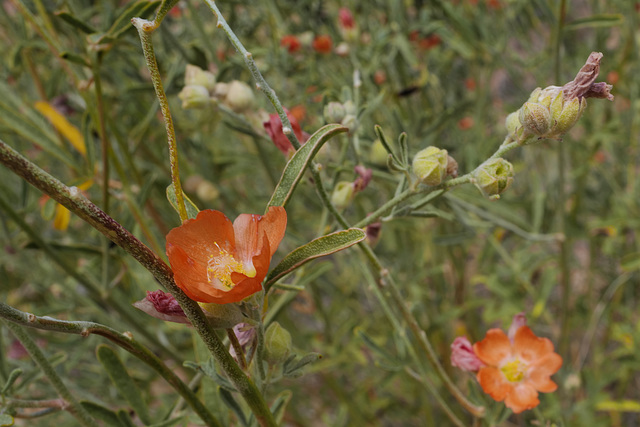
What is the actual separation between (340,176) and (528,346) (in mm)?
453

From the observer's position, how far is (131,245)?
1.52ft

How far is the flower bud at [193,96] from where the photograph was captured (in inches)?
38.3

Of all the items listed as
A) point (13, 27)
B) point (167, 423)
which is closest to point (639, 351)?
point (167, 423)

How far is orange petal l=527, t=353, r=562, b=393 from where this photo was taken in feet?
3.17

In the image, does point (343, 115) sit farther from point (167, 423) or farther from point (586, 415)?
point (586, 415)

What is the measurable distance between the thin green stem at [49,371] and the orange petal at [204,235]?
23 centimetres

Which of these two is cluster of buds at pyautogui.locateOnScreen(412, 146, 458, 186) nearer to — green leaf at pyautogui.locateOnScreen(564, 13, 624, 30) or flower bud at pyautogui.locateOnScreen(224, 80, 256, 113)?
flower bud at pyautogui.locateOnScreen(224, 80, 256, 113)

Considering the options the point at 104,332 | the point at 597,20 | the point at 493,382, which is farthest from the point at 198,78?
the point at 597,20

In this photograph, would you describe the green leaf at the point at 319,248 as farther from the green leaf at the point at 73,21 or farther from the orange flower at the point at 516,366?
the green leaf at the point at 73,21

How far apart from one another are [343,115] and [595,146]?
1.15 meters

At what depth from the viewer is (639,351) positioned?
1488mm

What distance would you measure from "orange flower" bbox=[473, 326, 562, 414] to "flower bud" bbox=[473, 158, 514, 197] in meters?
0.32

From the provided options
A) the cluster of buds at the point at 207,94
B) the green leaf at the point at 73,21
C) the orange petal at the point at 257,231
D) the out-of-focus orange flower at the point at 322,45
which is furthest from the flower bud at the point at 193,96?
the out-of-focus orange flower at the point at 322,45

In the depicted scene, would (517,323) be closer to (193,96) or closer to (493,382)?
(493,382)
